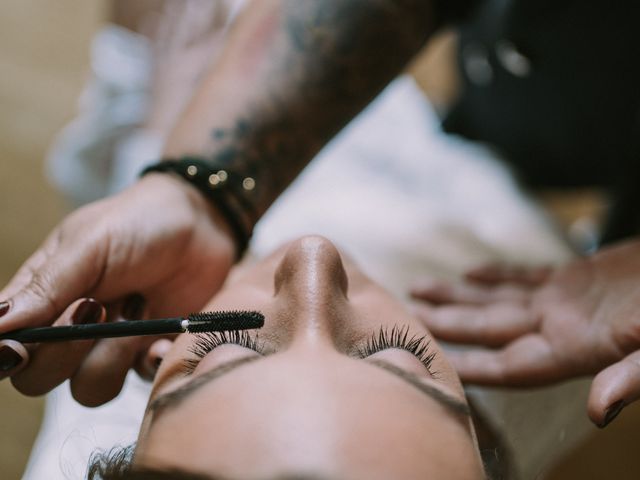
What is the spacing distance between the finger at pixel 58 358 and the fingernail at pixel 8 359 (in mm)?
17

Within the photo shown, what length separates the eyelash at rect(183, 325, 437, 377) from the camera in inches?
23.2

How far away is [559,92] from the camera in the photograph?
1204mm

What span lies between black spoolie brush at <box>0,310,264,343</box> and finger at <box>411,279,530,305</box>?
42 centimetres

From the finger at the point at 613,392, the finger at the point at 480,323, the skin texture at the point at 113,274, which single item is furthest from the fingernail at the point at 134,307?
the finger at the point at 613,392

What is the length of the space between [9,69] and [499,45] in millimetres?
1368

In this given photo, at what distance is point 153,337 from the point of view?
724mm

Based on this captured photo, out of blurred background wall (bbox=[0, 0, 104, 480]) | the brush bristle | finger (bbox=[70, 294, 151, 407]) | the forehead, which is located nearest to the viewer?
the forehead

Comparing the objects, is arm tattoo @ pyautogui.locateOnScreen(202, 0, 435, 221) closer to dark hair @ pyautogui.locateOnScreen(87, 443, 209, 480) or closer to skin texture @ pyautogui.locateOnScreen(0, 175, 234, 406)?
skin texture @ pyautogui.locateOnScreen(0, 175, 234, 406)

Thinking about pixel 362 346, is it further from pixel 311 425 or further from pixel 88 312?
pixel 88 312

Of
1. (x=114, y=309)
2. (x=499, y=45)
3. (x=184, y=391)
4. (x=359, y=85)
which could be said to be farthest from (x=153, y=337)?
(x=499, y=45)

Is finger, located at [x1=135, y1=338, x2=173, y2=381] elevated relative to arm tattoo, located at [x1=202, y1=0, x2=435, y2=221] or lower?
lower

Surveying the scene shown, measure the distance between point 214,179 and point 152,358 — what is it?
268mm

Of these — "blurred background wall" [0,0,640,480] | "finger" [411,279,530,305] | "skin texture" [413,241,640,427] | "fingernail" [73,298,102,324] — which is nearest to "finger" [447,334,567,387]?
"skin texture" [413,241,640,427]

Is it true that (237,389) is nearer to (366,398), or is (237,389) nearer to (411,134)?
(366,398)
